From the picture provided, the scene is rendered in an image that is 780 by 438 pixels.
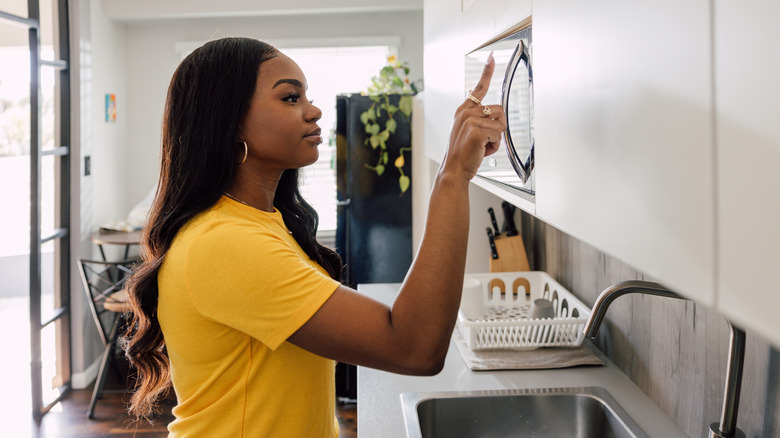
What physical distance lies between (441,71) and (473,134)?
1.10 m

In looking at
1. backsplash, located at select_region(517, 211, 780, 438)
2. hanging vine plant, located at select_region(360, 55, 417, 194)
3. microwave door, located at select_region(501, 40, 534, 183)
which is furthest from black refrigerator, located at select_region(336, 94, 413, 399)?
microwave door, located at select_region(501, 40, 534, 183)

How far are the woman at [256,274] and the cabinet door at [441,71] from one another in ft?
2.20

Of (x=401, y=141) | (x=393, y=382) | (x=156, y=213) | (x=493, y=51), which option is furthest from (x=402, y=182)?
(x=156, y=213)

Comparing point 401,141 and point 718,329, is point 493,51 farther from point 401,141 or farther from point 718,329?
point 401,141

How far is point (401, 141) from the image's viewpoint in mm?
3355

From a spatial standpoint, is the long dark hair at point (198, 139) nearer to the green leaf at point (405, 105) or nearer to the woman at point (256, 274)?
the woman at point (256, 274)

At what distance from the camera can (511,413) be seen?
1.49m

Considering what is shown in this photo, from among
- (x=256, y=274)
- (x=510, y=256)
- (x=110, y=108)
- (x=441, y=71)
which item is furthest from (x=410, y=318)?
(x=110, y=108)

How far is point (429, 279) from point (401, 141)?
2531 mm

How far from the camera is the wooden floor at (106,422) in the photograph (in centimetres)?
323

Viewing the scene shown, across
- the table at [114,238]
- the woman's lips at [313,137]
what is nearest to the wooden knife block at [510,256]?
the woman's lips at [313,137]

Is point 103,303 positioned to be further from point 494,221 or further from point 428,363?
point 428,363

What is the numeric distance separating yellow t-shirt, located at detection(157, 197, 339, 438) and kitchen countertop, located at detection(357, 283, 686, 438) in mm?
312

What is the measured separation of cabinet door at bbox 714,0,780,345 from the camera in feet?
1.42
